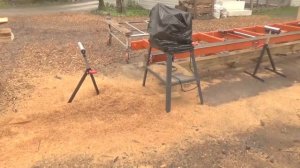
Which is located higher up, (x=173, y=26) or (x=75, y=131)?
(x=173, y=26)

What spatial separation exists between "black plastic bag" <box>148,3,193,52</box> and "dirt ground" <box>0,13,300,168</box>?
1208 mm

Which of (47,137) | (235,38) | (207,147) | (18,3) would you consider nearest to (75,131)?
(47,137)

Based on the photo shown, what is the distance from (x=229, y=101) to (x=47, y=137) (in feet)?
11.6

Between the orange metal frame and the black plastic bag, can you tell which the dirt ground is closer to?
the orange metal frame

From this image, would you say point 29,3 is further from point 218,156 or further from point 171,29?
point 218,156

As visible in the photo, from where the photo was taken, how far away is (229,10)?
51.7ft

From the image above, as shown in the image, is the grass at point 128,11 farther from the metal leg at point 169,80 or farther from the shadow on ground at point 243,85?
the metal leg at point 169,80

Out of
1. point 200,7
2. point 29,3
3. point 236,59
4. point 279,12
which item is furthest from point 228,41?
point 29,3

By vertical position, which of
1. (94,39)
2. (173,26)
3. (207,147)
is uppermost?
(173,26)

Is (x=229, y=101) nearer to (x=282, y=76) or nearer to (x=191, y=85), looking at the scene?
(x=191, y=85)

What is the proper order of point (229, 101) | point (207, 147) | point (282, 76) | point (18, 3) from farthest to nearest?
point (18, 3)
point (282, 76)
point (229, 101)
point (207, 147)

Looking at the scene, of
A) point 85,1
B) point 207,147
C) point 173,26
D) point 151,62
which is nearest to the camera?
point 207,147

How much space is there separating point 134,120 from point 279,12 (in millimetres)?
13485

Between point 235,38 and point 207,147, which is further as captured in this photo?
point 235,38
